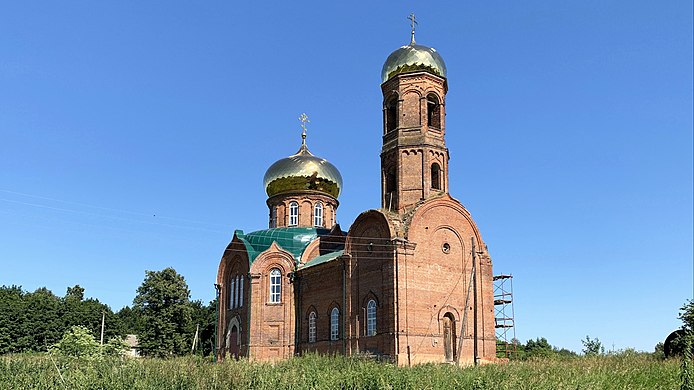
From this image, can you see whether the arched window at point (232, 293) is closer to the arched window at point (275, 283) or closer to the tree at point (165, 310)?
the arched window at point (275, 283)

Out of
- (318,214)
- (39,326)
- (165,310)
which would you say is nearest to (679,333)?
(318,214)

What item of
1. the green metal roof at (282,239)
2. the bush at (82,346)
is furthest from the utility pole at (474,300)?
the bush at (82,346)

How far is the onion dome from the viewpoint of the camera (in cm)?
3975

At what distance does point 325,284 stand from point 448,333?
6787 millimetres

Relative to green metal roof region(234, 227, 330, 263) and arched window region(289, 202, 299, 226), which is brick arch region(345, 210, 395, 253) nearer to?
green metal roof region(234, 227, 330, 263)

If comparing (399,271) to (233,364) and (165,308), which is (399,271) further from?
(165,308)

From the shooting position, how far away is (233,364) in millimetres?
14953

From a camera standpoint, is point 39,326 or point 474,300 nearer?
point 474,300

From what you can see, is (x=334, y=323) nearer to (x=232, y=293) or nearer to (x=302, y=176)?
(x=232, y=293)

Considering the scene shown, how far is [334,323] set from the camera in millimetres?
31719

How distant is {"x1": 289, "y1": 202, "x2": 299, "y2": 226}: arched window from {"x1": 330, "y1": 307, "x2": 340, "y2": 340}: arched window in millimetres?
9084

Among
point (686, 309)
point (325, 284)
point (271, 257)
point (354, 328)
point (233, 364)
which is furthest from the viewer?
point (271, 257)

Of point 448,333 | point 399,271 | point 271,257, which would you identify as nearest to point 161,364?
point 399,271

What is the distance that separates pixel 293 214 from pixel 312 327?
27.5ft
